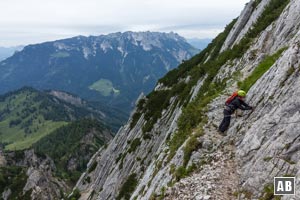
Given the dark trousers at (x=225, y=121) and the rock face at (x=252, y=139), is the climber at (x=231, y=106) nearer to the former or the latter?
the dark trousers at (x=225, y=121)

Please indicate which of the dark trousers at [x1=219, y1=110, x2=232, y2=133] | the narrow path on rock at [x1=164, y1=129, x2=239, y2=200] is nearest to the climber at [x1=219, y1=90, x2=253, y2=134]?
the dark trousers at [x1=219, y1=110, x2=232, y2=133]

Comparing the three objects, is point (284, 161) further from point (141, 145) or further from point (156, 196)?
point (141, 145)

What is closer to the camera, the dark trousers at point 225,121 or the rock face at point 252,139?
the rock face at point 252,139

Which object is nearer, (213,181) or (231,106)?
(213,181)

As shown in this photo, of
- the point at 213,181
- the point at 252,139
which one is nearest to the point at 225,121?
the point at 252,139

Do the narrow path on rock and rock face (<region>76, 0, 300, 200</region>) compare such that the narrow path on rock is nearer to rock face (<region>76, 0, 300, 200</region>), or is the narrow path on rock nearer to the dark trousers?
rock face (<region>76, 0, 300, 200</region>)

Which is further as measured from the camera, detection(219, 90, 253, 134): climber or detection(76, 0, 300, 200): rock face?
detection(219, 90, 253, 134): climber

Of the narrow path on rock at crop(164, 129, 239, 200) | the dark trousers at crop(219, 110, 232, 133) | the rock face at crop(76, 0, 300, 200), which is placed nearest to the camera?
the rock face at crop(76, 0, 300, 200)

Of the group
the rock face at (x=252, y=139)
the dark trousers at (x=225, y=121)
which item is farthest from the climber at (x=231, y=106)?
the rock face at (x=252, y=139)

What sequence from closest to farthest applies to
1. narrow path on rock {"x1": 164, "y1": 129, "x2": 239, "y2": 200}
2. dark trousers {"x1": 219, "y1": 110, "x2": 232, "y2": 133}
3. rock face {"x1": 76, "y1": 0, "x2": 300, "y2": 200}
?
1. rock face {"x1": 76, "y1": 0, "x2": 300, "y2": 200}
2. narrow path on rock {"x1": 164, "y1": 129, "x2": 239, "y2": 200}
3. dark trousers {"x1": 219, "y1": 110, "x2": 232, "y2": 133}

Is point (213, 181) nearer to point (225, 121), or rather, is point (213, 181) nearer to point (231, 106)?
point (225, 121)

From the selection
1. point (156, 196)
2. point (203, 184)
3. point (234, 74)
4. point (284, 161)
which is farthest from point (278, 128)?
point (234, 74)

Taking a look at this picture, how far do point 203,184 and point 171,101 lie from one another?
4219cm

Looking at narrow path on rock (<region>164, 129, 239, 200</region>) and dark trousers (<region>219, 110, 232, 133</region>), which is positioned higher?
dark trousers (<region>219, 110, 232, 133</region>)
